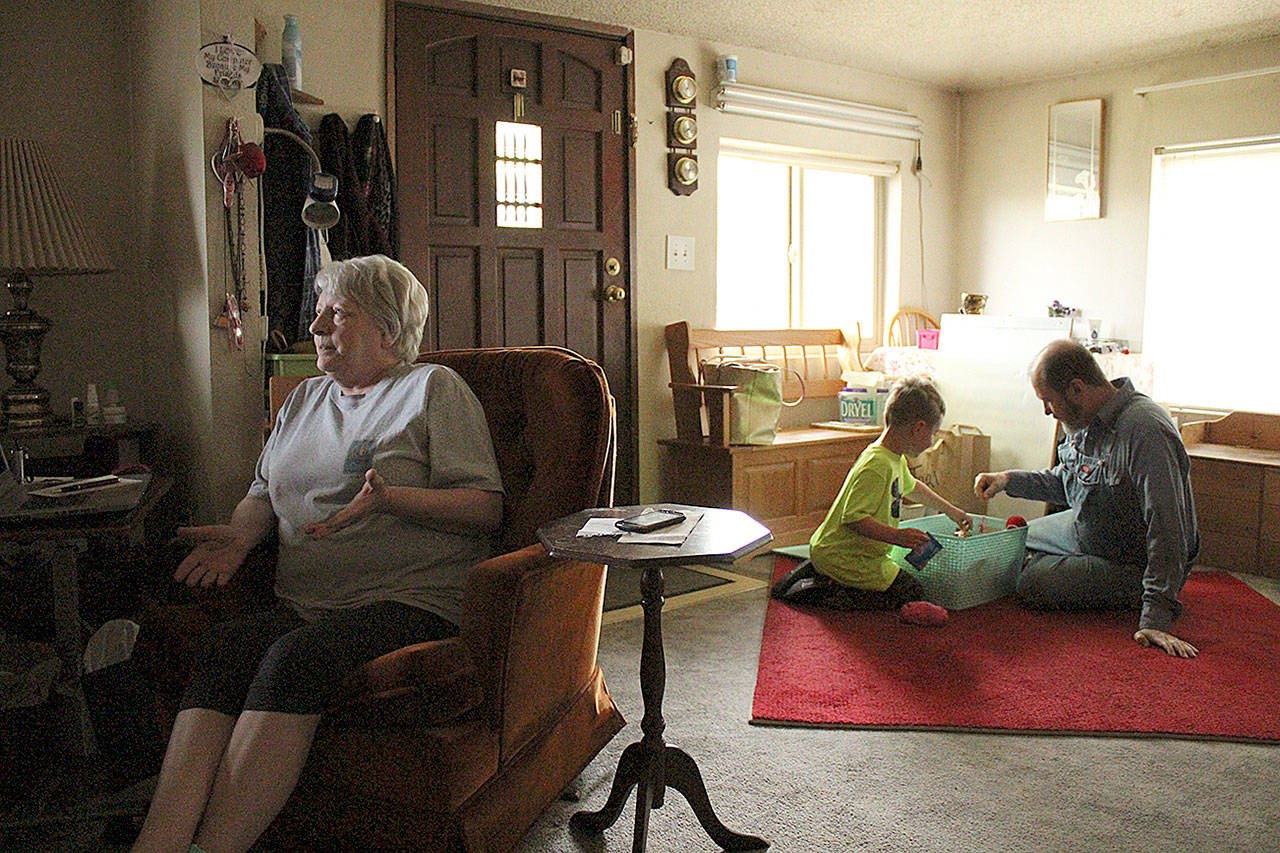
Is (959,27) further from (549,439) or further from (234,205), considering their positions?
(549,439)

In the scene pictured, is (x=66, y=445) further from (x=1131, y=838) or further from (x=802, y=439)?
(x=1131, y=838)

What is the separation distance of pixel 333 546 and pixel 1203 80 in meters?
4.71

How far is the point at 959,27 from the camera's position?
14.9 feet

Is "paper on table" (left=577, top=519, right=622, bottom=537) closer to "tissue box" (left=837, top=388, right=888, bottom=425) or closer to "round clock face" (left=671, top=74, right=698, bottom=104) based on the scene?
"round clock face" (left=671, top=74, right=698, bottom=104)

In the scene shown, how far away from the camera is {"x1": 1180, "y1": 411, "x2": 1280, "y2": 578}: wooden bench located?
4.05 m

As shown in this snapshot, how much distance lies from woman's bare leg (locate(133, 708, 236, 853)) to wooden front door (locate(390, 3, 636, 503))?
2.59 meters

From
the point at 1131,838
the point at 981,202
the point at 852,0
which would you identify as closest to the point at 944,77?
the point at 981,202

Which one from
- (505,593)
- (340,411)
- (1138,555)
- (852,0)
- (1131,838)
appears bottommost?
(1131,838)

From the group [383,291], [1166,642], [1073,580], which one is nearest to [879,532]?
[1073,580]

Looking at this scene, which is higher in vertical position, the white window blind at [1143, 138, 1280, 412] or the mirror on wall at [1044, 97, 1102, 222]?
the mirror on wall at [1044, 97, 1102, 222]

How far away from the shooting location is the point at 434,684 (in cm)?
164

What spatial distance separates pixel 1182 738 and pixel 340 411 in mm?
2054

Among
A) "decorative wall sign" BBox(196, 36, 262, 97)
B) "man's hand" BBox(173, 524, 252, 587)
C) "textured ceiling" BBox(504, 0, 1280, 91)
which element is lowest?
"man's hand" BBox(173, 524, 252, 587)

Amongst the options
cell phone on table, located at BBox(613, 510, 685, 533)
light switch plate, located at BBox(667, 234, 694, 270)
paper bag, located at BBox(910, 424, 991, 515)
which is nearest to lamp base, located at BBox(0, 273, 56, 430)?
cell phone on table, located at BBox(613, 510, 685, 533)
